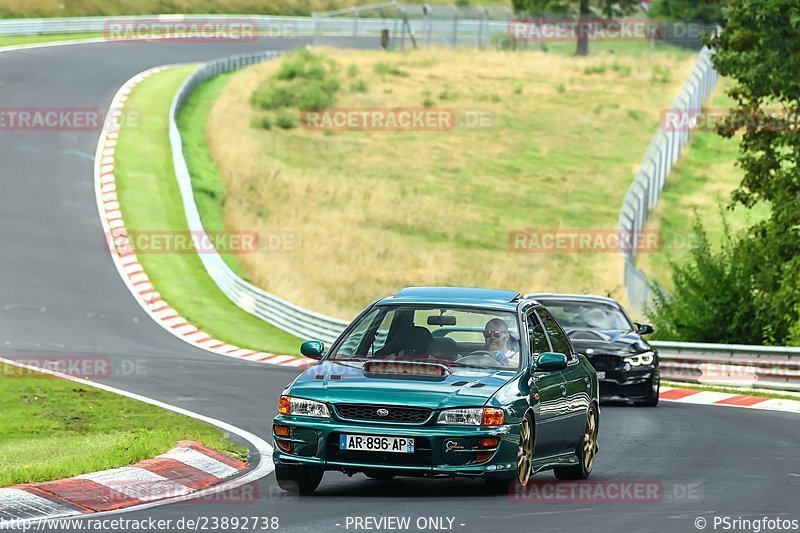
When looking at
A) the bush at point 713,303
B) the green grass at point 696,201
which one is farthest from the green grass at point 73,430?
the green grass at point 696,201

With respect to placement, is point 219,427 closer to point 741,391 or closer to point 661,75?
point 741,391

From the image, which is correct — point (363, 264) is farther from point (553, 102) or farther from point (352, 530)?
point (352, 530)

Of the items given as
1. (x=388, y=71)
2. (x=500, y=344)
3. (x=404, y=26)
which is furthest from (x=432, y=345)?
(x=404, y=26)

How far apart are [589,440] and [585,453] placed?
0.21 meters

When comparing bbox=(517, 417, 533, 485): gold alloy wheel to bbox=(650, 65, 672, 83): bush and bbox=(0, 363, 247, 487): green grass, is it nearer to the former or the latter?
bbox=(0, 363, 247, 487): green grass

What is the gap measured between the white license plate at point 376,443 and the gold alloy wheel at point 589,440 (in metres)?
2.71

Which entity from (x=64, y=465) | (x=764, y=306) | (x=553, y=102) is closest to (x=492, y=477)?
(x=64, y=465)

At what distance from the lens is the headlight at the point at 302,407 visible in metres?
10.7

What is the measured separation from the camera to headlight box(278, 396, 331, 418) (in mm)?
10727

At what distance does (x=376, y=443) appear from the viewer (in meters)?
10.5

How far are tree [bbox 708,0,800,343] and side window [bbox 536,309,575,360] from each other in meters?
16.3

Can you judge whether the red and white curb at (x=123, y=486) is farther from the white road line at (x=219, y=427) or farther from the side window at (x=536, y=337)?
the side window at (x=536, y=337)

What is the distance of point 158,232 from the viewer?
3972 centimetres

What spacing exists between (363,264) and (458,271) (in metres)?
2.70
